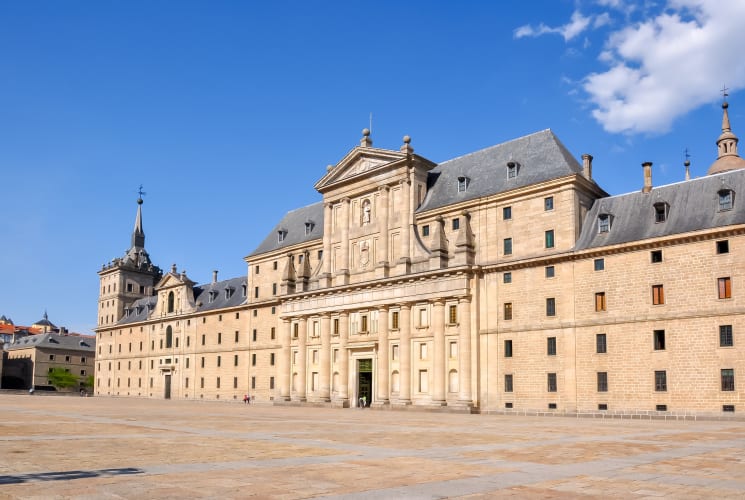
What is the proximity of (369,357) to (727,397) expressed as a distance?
2970 centimetres

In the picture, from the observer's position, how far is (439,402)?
5597 cm

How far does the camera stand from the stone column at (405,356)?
5875cm

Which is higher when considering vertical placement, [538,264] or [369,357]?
[538,264]

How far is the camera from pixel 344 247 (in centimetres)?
6706

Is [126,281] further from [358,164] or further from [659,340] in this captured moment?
[659,340]

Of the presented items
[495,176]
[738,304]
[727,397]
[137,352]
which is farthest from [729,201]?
[137,352]

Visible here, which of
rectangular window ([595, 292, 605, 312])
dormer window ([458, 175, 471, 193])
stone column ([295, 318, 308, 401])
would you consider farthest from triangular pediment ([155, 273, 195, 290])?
rectangular window ([595, 292, 605, 312])

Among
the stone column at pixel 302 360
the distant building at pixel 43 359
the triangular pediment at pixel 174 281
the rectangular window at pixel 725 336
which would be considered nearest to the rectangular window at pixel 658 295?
the rectangular window at pixel 725 336

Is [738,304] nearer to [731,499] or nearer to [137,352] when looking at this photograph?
[731,499]

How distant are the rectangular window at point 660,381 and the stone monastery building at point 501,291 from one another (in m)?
0.07

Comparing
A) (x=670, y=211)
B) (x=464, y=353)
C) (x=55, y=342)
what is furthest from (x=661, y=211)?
(x=55, y=342)

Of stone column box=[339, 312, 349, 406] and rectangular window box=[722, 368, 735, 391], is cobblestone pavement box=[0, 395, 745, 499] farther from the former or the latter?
stone column box=[339, 312, 349, 406]

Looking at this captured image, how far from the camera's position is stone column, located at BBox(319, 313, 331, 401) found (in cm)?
6625

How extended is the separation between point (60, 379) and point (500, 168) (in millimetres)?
112559
